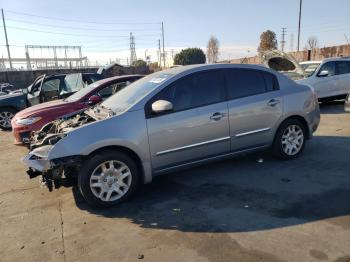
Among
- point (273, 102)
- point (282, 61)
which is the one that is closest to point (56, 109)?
point (273, 102)

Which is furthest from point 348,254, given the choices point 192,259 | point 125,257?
point 125,257

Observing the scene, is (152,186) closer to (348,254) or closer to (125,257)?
(125,257)

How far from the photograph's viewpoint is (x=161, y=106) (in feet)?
14.5

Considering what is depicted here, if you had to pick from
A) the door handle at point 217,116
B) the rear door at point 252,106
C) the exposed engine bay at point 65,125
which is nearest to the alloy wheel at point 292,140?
the rear door at point 252,106

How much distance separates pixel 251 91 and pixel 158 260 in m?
3.08

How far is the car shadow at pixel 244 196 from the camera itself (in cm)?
383

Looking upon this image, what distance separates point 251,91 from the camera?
17.4 ft

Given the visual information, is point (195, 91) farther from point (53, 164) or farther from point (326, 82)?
point (326, 82)

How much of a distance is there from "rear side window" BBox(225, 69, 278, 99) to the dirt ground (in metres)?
1.24

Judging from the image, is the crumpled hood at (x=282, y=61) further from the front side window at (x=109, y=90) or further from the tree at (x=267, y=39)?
the tree at (x=267, y=39)

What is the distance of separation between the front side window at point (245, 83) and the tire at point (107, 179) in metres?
1.87

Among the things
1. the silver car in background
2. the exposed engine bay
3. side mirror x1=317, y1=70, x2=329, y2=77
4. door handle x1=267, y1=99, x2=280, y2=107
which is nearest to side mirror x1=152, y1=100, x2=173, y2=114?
the silver car in background

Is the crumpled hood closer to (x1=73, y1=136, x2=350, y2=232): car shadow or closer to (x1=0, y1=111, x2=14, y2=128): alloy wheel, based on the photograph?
(x1=73, y1=136, x2=350, y2=232): car shadow

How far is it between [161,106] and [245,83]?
1.58m
